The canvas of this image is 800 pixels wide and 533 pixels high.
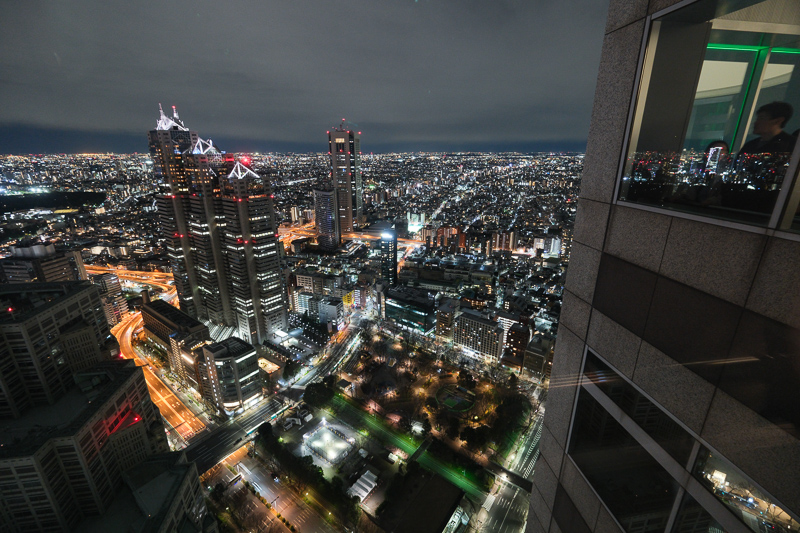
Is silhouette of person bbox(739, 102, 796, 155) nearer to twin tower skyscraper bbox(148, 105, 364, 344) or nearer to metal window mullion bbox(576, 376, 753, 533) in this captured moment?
metal window mullion bbox(576, 376, 753, 533)

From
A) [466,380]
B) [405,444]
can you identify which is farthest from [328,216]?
[405,444]

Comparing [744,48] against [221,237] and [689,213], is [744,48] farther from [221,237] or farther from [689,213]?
[221,237]

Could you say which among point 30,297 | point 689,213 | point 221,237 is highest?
point 689,213

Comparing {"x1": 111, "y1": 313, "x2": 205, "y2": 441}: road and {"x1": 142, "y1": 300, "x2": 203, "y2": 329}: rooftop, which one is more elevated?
{"x1": 142, "y1": 300, "x2": 203, "y2": 329}: rooftop

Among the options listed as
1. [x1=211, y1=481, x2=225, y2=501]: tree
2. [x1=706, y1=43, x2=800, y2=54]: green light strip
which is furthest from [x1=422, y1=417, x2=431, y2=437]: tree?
[x1=706, y1=43, x2=800, y2=54]: green light strip

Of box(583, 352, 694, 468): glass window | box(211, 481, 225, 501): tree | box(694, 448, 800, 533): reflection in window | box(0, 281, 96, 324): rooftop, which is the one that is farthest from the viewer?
box(211, 481, 225, 501): tree

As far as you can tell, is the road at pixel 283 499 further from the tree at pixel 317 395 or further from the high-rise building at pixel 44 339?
the high-rise building at pixel 44 339

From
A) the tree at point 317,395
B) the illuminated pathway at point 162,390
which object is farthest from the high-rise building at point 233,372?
the tree at point 317,395
